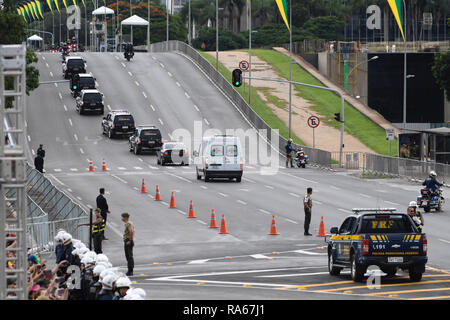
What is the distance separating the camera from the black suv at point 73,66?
82.8 metres

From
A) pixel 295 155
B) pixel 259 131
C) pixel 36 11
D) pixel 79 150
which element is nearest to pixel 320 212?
pixel 295 155

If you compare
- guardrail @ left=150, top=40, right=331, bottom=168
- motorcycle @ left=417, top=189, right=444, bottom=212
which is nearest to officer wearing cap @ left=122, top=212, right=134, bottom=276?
motorcycle @ left=417, top=189, right=444, bottom=212

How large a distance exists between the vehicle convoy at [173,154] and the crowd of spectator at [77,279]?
35.5m

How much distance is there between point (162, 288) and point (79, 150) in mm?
41299

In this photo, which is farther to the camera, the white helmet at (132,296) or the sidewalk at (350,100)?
the sidewalk at (350,100)

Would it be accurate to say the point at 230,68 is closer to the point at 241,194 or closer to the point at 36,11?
the point at 241,194

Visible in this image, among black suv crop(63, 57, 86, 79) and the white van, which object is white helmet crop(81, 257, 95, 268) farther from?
black suv crop(63, 57, 86, 79)

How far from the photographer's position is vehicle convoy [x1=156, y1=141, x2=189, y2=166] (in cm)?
5578

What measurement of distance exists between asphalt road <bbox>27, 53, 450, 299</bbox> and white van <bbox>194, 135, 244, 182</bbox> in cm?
67

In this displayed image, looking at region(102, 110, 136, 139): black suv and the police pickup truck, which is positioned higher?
region(102, 110, 136, 139): black suv

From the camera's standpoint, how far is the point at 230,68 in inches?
3612

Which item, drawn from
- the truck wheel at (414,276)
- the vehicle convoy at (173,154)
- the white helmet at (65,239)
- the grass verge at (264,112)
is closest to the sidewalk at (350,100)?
the grass verge at (264,112)

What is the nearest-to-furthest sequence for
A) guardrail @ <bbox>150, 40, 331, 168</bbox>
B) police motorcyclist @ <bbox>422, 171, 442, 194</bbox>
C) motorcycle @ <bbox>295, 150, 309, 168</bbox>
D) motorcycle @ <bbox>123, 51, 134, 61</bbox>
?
police motorcyclist @ <bbox>422, 171, 442, 194</bbox> < motorcycle @ <bbox>295, 150, 309, 168</bbox> < guardrail @ <bbox>150, 40, 331, 168</bbox> < motorcycle @ <bbox>123, 51, 134, 61</bbox>

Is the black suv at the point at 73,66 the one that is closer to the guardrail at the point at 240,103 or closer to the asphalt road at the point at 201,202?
the asphalt road at the point at 201,202
